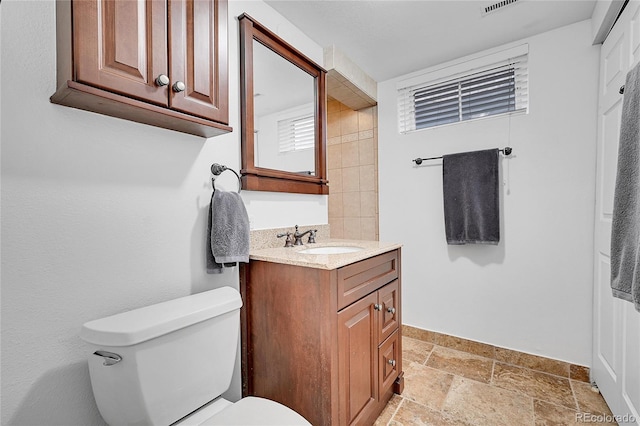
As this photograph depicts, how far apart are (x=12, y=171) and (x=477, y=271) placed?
259cm

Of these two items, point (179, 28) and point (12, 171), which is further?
point (179, 28)

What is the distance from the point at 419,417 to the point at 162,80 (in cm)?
195

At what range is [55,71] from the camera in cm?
91

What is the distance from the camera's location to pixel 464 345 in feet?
7.48

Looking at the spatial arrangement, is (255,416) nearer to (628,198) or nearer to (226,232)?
(226,232)

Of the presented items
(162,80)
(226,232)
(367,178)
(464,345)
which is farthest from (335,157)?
(162,80)

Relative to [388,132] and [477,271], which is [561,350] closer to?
[477,271]

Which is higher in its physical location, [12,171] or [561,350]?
[12,171]

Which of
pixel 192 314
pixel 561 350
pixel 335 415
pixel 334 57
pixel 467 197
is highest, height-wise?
pixel 334 57

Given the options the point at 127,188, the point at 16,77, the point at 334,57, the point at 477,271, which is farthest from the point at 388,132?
the point at 16,77

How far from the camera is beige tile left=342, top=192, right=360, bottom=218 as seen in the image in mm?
2826

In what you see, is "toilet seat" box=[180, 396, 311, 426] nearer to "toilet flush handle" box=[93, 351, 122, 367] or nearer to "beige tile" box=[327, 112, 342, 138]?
"toilet flush handle" box=[93, 351, 122, 367]

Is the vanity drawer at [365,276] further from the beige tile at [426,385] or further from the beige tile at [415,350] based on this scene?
the beige tile at [415,350]

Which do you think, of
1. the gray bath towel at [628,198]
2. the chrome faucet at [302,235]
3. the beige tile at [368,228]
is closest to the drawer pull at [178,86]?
the chrome faucet at [302,235]
